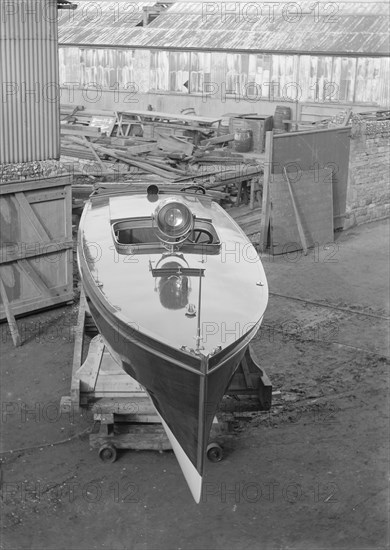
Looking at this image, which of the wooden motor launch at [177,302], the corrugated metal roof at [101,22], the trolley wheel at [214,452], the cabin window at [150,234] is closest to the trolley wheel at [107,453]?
the wooden motor launch at [177,302]

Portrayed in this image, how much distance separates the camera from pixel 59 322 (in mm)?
11023

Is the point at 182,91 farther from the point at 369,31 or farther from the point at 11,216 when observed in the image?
the point at 11,216

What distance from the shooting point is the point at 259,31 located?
112 feet

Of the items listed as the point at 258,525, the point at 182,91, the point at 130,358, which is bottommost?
the point at 258,525

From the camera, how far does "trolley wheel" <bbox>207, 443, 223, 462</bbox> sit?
288 inches

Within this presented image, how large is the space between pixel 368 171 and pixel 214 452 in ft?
37.4

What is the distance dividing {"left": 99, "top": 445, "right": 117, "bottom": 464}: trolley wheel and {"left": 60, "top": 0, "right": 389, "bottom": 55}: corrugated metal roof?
1046 inches

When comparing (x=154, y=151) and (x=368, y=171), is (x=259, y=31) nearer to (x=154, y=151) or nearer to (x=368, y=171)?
(x=154, y=151)

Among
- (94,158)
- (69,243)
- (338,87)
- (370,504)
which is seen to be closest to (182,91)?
(338,87)

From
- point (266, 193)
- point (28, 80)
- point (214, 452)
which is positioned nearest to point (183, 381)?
point (214, 452)

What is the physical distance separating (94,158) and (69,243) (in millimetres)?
7027

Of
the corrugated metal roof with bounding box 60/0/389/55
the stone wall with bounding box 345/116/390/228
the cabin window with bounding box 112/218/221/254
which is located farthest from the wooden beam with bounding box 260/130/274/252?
the corrugated metal roof with bounding box 60/0/389/55

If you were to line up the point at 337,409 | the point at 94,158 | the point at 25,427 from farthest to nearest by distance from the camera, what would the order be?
1. the point at 94,158
2. the point at 337,409
3. the point at 25,427

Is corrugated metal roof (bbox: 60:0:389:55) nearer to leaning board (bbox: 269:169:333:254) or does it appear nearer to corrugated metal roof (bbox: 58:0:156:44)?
corrugated metal roof (bbox: 58:0:156:44)
